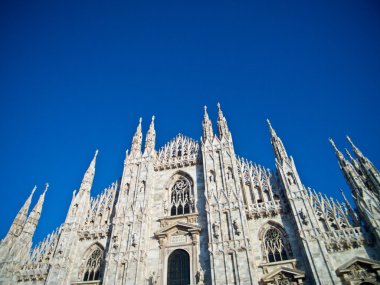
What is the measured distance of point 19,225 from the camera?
21922mm

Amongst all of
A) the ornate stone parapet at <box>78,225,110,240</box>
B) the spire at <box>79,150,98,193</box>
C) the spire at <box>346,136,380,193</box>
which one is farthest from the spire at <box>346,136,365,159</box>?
the spire at <box>79,150,98,193</box>

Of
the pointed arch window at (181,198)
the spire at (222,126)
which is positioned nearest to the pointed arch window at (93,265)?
the pointed arch window at (181,198)

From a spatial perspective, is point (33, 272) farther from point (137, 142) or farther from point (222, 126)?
point (222, 126)

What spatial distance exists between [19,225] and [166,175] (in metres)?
12.4

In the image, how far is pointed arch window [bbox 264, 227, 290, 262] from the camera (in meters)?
16.6

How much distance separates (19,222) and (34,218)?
1078 millimetres

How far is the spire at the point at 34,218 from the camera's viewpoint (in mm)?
21922

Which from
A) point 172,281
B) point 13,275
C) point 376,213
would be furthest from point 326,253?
point 13,275

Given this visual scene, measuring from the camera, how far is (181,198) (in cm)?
2166

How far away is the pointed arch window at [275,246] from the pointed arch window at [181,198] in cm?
580

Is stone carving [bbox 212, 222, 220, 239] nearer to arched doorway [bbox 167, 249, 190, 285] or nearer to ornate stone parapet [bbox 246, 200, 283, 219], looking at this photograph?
ornate stone parapet [bbox 246, 200, 283, 219]

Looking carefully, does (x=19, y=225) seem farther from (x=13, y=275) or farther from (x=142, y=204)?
(x=142, y=204)

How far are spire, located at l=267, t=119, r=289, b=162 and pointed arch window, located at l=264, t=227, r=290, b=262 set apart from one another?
5.45m

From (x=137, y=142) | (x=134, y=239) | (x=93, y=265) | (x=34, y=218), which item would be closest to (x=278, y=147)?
(x=134, y=239)
